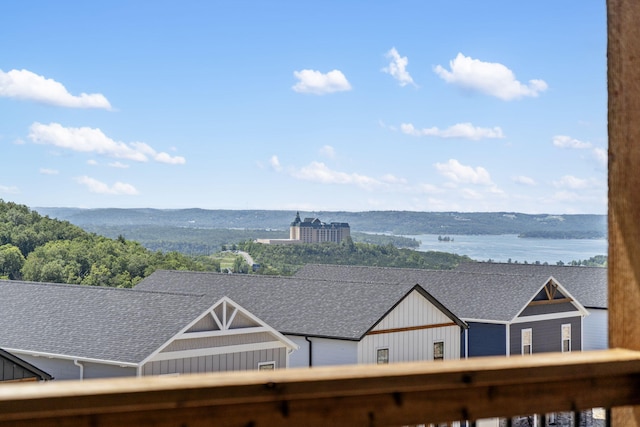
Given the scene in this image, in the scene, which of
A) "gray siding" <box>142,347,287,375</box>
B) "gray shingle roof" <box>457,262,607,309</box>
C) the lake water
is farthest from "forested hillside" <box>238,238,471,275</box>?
"gray siding" <box>142,347,287,375</box>

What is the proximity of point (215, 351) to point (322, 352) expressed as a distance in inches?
111

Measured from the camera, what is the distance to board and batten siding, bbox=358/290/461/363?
17.4m

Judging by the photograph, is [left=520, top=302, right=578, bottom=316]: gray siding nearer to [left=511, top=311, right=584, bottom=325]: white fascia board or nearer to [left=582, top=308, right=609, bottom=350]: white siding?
[left=511, top=311, right=584, bottom=325]: white fascia board

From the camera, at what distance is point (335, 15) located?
13425 cm

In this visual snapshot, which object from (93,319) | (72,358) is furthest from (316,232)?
(72,358)

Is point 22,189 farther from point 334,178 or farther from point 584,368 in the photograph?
point 584,368

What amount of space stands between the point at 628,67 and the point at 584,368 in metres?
0.51

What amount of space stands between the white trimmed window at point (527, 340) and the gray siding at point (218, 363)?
636 centimetres

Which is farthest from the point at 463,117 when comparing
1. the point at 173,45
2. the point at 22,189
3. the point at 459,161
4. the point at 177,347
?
the point at 177,347

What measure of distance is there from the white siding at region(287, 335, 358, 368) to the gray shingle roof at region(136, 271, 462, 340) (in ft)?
0.57

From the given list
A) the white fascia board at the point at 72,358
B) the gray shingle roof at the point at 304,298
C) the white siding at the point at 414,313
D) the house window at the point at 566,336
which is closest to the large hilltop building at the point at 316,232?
the gray shingle roof at the point at 304,298

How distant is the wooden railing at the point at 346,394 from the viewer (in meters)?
1.03

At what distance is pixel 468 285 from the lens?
70.9ft

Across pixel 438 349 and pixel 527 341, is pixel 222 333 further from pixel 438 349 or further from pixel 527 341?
pixel 527 341
